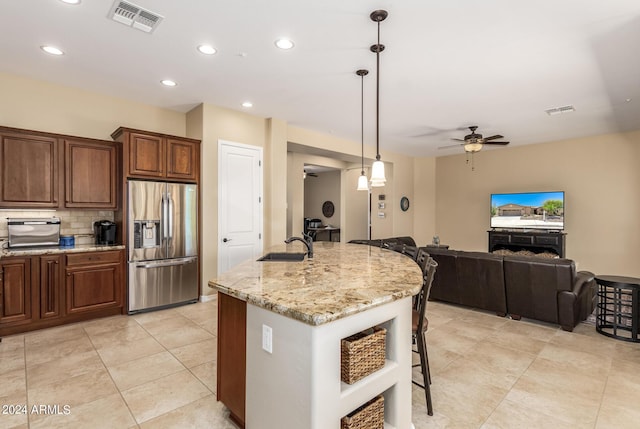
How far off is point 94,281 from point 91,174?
130 centimetres

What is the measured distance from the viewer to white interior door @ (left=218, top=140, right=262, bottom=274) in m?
4.84

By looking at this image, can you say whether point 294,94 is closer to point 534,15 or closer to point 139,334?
point 534,15

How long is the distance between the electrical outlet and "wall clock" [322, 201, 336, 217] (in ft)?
29.2

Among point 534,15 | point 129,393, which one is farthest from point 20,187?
point 534,15

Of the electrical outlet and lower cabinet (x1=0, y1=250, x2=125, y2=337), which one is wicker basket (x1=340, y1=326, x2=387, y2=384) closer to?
the electrical outlet

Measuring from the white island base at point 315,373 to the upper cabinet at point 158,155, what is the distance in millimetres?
3239

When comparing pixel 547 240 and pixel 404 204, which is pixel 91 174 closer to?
pixel 404 204

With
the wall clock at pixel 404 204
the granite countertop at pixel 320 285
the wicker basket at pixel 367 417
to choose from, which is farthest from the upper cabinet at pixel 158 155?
the wall clock at pixel 404 204

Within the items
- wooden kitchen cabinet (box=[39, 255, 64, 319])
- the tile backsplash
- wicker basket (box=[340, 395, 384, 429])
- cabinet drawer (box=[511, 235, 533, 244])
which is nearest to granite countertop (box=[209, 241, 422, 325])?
wicker basket (box=[340, 395, 384, 429])

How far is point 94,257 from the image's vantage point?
3869 millimetres

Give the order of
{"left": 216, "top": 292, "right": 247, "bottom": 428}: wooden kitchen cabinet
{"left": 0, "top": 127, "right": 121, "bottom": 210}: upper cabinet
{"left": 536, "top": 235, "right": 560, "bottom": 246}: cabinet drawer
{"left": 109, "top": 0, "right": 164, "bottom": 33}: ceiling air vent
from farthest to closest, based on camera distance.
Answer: {"left": 536, "top": 235, "right": 560, "bottom": 246}: cabinet drawer
{"left": 0, "top": 127, "right": 121, "bottom": 210}: upper cabinet
{"left": 109, "top": 0, "right": 164, "bottom": 33}: ceiling air vent
{"left": 216, "top": 292, "right": 247, "bottom": 428}: wooden kitchen cabinet

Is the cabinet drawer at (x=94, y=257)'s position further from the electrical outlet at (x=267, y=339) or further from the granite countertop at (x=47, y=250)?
the electrical outlet at (x=267, y=339)

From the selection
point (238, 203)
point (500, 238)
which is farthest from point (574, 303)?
point (238, 203)

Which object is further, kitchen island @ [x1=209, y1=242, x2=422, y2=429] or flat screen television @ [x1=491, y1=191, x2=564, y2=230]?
flat screen television @ [x1=491, y1=191, x2=564, y2=230]
